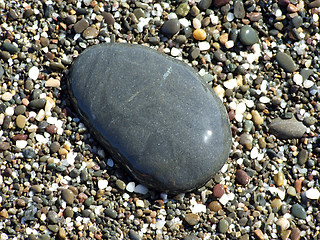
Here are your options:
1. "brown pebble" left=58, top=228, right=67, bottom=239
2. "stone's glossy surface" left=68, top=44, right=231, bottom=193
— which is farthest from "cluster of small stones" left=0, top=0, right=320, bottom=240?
"stone's glossy surface" left=68, top=44, right=231, bottom=193

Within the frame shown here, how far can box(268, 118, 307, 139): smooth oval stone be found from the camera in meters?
3.34

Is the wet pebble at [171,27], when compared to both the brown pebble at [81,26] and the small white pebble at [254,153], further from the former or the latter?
the small white pebble at [254,153]

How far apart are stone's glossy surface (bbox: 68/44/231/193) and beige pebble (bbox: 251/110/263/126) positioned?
0.27 m

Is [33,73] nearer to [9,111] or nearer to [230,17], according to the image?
[9,111]

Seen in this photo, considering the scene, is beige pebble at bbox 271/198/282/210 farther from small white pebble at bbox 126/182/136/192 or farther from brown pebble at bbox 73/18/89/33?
brown pebble at bbox 73/18/89/33

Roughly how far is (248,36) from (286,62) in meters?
0.36

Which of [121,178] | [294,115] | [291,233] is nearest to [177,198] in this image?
[121,178]

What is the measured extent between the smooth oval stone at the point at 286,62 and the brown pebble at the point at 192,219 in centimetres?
132

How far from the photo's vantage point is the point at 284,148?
3.37 meters

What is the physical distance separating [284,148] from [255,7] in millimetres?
1134

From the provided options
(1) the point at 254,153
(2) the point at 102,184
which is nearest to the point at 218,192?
(1) the point at 254,153

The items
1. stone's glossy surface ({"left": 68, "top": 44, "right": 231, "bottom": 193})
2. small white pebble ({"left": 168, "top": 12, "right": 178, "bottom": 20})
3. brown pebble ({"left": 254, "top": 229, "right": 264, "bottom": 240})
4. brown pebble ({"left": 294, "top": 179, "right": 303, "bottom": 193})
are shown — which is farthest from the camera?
small white pebble ({"left": 168, "top": 12, "right": 178, "bottom": 20})

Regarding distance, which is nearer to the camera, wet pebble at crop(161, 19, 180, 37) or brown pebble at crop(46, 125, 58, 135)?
brown pebble at crop(46, 125, 58, 135)

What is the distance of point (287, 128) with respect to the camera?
3338 millimetres
